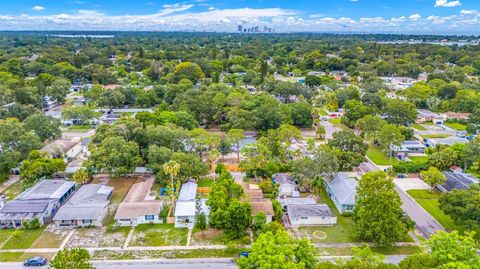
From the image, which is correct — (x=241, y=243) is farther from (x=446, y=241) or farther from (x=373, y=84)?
(x=373, y=84)

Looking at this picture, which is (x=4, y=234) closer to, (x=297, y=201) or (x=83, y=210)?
(x=83, y=210)

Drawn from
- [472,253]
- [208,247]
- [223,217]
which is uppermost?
[472,253]

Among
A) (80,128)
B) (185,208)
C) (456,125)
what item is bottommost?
(80,128)

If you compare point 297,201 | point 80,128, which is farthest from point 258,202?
point 80,128

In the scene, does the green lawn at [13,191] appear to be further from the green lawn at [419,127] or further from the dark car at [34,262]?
the green lawn at [419,127]

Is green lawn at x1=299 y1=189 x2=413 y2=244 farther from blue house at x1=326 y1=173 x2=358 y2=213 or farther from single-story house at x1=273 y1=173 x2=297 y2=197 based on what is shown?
single-story house at x1=273 y1=173 x2=297 y2=197

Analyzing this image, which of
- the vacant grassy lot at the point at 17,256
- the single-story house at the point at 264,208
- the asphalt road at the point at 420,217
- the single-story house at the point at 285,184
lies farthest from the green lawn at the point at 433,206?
the vacant grassy lot at the point at 17,256

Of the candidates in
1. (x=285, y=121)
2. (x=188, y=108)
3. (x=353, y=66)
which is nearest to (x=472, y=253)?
(x=285, y=121)

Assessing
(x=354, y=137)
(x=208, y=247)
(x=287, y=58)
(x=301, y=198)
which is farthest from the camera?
(x=287, y=58)
